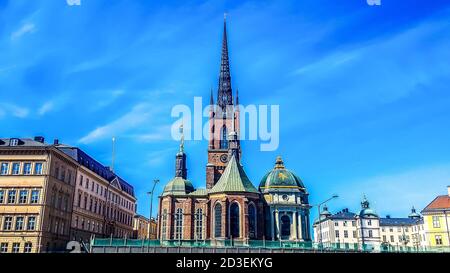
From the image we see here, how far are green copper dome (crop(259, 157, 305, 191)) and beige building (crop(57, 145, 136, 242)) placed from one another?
29797mm

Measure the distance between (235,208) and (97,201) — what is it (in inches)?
971

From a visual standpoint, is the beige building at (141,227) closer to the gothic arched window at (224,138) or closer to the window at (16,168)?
the gothic arched window at (224,138)

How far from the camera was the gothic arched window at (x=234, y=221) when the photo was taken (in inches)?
2768

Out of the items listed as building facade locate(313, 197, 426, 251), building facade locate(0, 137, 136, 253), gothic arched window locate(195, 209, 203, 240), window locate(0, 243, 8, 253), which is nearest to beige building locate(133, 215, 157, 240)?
gothic arched window locate(195, 209, 203, 240)

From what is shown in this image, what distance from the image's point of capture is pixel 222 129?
9981 cm

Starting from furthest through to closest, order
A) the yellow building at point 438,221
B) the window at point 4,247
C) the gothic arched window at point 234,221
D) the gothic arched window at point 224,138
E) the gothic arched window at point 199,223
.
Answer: the gothic arched window at point 224,138
the yellow building at point 438,221
the gothic arched window at point 199,223
the gothic arched window at point 234,221
the window at point 4,247

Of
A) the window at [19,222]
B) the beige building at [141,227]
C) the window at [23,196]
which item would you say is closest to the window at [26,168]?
the window at [23,196]

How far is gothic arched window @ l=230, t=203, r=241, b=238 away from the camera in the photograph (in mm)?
70312

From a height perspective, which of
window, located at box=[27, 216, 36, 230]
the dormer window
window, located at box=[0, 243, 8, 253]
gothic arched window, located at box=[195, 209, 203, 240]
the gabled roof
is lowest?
window, located at box=[0, 243, 8, 253]

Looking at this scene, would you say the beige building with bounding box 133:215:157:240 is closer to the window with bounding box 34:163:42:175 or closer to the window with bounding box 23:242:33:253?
the window with bounding box 34:163:42:175

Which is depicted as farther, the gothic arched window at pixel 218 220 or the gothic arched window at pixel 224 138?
the gothic arched window at pixel 224 138

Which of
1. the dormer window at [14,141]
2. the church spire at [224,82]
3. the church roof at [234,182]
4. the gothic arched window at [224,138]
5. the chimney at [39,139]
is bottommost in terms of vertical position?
the church roof at [234,182]

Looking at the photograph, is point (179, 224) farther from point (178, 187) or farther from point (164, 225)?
point (178, 187)
